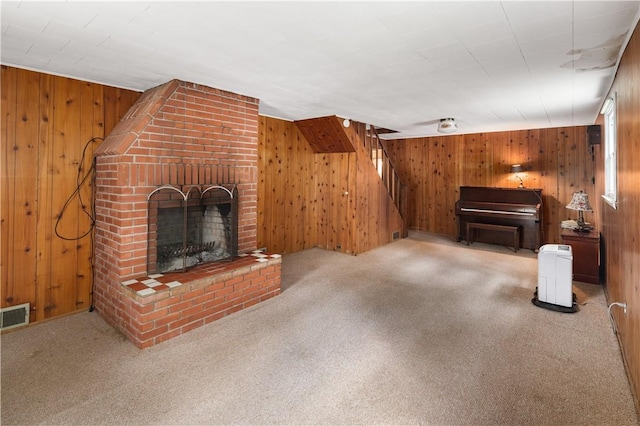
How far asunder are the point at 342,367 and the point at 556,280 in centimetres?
237

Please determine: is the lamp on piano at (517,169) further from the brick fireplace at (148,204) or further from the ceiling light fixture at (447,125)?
the brick fireplace at (148,204)

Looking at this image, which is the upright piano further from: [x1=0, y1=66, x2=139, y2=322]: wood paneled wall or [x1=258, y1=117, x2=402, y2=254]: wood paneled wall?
[x1=0, y1=66, x2=139, y2=322]: wood paneled wall

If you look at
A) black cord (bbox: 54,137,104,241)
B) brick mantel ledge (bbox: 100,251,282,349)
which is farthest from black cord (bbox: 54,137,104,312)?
brick mantel ledge (bbox: 100,251,282,349)

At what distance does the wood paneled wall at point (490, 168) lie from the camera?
538 centimetres

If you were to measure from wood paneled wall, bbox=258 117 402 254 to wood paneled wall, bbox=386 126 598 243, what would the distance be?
5.65ft

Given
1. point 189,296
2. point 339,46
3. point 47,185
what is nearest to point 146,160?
point 47,185

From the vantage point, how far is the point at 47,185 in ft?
9.14

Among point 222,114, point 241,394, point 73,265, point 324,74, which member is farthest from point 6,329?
point 324,74

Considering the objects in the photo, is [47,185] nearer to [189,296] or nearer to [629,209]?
[189,296]

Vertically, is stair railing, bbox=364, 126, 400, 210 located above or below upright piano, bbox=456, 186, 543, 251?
above

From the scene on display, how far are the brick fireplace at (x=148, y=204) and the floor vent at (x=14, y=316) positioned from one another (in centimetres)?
49

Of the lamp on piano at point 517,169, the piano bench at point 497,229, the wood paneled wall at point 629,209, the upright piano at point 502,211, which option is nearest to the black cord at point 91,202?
the wood paneled wall at point 629,209

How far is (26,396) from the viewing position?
187cm

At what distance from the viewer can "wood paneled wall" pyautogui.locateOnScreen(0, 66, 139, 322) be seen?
260cm
